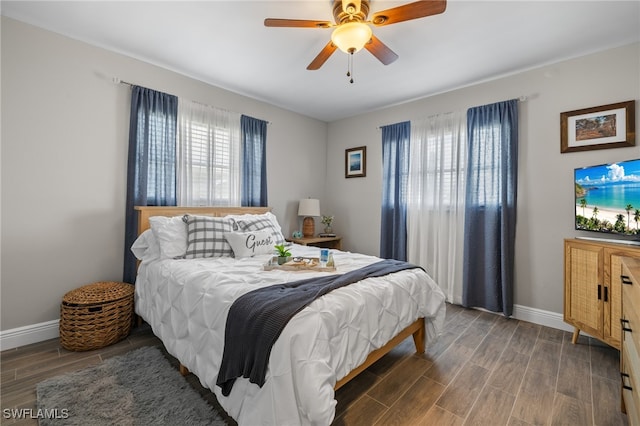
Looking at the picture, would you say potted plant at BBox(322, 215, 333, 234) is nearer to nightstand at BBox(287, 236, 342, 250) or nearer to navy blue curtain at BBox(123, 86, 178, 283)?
nightstand at BBox(287, 236, 342, 250)

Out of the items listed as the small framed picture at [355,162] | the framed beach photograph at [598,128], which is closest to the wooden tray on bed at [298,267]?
the small framed picture at [355,162]

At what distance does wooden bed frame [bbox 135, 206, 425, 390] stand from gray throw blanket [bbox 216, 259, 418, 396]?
481 millimetres

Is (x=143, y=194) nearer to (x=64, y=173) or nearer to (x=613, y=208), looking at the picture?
(x=64, y=173)

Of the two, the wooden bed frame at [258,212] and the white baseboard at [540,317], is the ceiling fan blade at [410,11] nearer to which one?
the wooden bed frame at [258,212]

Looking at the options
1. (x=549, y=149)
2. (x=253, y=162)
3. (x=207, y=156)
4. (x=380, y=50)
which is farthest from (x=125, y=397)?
(x=549, y=149)

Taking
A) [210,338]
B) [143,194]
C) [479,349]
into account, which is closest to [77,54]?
[143,194]

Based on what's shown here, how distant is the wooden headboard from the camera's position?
272 cm

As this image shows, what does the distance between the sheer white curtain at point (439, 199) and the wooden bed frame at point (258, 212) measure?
4.81 feet

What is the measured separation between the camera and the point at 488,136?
125 inches

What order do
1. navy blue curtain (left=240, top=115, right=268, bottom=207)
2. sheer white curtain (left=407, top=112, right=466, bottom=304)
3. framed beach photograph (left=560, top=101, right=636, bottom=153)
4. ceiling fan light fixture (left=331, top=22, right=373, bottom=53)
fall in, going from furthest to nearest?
navy blue curtain (left=240, top=115, right=268, bottom=207) < sheer white curtain (left=407, top=112, right=466, bottom=304) < framed beach photograph (left=560, top=101, right=636, bottom=153) < ceiling fan light fixture (left=331, top=22, right=373, bottom=53)

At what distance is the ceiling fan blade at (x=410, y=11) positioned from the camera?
1.60 metres

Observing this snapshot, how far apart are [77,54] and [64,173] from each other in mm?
1084

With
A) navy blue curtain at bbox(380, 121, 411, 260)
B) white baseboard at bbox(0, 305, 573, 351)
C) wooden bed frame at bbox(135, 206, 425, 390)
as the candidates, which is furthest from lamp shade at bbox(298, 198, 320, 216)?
white baseboard at bbox(0, 305, 573, 351)

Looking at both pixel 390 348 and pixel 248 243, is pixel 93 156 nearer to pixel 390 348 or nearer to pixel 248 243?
pixel 248 243
